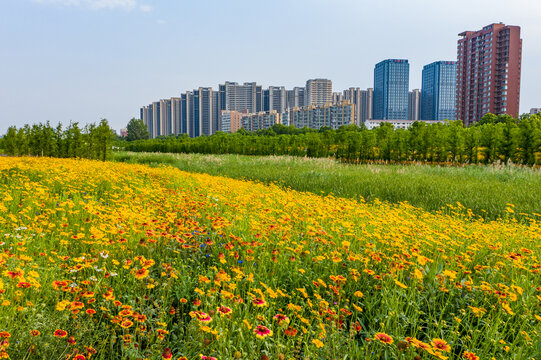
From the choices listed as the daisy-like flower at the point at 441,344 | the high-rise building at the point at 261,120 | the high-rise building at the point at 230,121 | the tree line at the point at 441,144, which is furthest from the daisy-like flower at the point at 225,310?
the high-rise building at the point at 230,121

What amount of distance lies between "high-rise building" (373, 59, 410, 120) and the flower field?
185 metres

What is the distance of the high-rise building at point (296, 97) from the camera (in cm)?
17300

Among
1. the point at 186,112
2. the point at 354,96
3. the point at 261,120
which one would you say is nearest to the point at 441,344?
the point at 261,120

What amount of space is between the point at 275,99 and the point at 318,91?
2298 centimetres

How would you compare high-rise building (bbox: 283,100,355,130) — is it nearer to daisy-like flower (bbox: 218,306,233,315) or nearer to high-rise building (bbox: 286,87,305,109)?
high-rise building (bbox: 286,87,305,109)

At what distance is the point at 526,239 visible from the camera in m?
4.36

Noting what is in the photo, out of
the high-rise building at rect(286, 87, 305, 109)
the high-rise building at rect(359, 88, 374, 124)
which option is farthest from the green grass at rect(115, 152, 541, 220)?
the high-rise building at rect(359, 88, 374, 124)

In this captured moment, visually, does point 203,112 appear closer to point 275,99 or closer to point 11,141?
point 275,99

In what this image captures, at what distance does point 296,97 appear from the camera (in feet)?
572

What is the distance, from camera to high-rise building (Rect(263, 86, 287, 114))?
175 metres

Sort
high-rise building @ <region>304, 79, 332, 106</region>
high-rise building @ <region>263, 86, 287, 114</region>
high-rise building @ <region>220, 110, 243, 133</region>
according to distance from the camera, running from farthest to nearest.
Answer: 1. high-rise building @ <region>263, 86, 287, 114</region>
2. high-rise building @ <region>304, 79, 332, 106</region>
3. high-rise building @ <region>220, 110, 243, 133</region>

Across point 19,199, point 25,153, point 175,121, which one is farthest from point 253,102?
point 19,199

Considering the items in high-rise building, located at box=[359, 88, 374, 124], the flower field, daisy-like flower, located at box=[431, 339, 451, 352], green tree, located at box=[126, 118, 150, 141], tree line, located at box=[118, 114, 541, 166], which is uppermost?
high-rise building, located at box=[359, 88, 374, 124]

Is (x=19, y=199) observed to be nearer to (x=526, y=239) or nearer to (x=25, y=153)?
(x=526, y=239)
